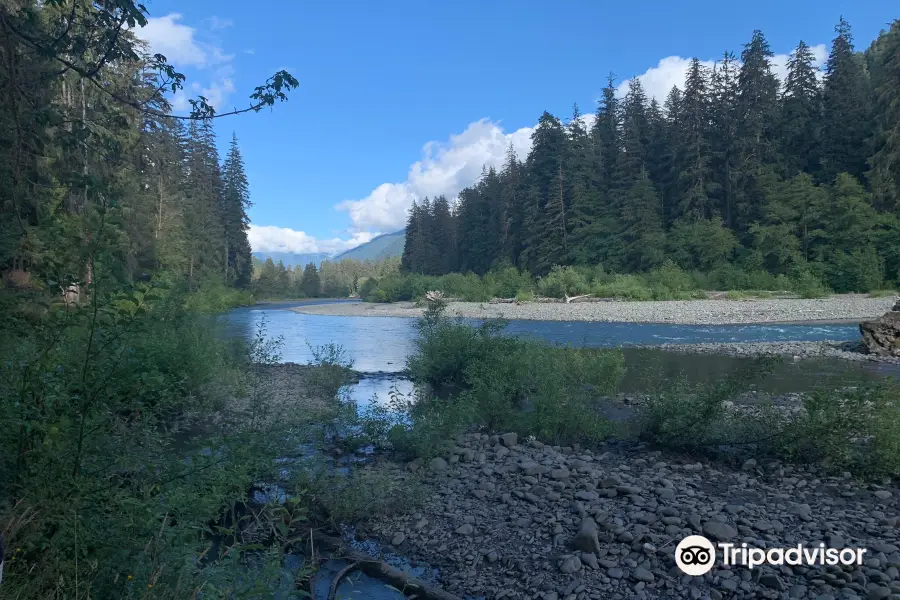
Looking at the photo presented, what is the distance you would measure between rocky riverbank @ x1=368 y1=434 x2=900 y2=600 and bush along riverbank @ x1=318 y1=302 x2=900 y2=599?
16mm

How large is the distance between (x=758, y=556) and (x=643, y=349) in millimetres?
13643

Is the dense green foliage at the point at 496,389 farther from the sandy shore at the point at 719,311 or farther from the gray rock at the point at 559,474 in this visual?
the sandy shore at the point at 719,311

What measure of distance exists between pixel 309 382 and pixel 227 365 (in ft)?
5.94

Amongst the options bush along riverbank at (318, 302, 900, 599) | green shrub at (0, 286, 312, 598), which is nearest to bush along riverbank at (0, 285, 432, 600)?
green shrub at (0, 286, 312, 598)

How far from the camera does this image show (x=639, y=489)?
5699mm

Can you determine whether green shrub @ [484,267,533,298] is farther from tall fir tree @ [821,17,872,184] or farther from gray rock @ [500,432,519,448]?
gray rock @ [500,432,519,448]

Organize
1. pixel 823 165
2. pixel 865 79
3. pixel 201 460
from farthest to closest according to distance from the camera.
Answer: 1. pixel 865 79
2. pixel 823 165
3. pixel 201 460

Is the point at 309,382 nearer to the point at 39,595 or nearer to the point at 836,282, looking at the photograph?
the point at 39,595

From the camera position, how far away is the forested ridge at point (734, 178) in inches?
1302

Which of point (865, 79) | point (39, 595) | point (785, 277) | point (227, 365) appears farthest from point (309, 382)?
point (865, 79)

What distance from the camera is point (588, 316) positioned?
30453mm

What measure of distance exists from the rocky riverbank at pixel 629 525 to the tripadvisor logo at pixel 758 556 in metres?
0.06

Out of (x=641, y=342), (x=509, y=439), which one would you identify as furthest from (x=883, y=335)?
A: (x=509, y=439)

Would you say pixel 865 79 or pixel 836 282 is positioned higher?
pixel 865 79
